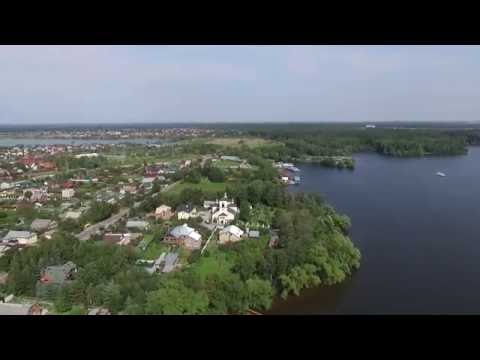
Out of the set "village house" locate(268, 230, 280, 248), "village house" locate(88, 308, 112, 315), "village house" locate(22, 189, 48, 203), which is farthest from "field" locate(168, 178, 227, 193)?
"village house" locate(88, 308, 112, 315)

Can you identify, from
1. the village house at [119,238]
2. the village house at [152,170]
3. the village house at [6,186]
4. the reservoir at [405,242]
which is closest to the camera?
the reservoir at [405,242]

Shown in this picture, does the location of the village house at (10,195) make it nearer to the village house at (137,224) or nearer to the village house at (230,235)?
the village house at (137,224)

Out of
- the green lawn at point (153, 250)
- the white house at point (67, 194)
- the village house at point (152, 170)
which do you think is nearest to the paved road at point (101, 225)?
the green lawn at point (153, 250)

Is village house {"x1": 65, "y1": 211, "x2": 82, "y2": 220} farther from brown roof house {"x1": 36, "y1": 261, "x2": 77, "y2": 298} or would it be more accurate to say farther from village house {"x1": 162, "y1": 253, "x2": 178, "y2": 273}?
village house {"x1": 162, "y1": 253, "x2": 178, "y2": 273}

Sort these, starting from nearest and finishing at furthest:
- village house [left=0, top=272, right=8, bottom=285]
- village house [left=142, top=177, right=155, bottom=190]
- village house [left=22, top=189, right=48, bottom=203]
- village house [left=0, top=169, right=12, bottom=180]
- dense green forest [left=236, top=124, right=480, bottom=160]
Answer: village house [left=0, top=272, right=8, bottom=285], village house [left=22, top=189, right=48, bottom=203], village house [left=0, top=169, right=12, bottom=180], village house [left=142, top=177, right=155, bottom=190], dense green forest [left=236, top=124, right=480, bottom=160]

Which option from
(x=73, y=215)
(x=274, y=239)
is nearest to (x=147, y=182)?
(x=73, y=215)
